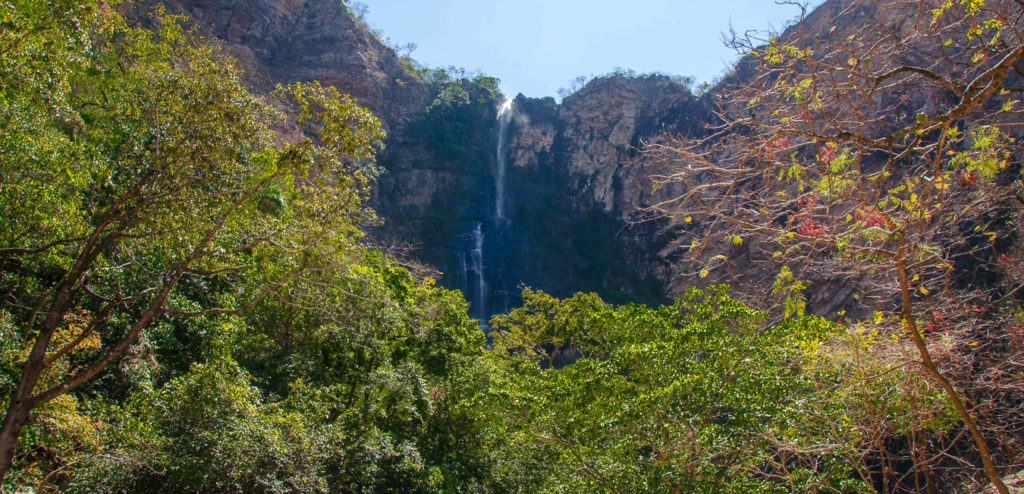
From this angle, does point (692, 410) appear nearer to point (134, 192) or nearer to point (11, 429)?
point (134, 192)

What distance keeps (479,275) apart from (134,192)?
26699 mm

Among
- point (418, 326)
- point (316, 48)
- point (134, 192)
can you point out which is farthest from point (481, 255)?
point (134, 192)

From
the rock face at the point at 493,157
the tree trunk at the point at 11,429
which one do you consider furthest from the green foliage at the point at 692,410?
the rock face at the point at 493,157

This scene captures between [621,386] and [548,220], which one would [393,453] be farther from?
[548,220]

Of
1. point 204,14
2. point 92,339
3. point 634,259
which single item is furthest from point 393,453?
point 204,14

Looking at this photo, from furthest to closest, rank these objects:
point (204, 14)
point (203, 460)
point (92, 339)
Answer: point (204, 14) < point (92, 339) < point (203, 460)

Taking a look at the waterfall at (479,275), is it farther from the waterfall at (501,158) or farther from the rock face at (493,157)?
the waterfall at (501,158)

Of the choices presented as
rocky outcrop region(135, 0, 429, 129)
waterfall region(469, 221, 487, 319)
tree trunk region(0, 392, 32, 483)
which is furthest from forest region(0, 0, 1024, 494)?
rocky outcrop region(135, 0, 429, 129)

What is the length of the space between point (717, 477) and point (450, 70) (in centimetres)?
3866

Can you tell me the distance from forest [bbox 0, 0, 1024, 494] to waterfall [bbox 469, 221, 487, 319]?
1910 centimetres

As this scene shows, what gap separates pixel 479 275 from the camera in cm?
3136

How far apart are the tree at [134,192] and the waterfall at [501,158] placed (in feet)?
84.4

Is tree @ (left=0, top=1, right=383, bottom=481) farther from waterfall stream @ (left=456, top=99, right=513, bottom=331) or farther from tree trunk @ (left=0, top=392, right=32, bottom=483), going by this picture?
waterfall stream @ (left=456, top=99, right=513, bottom=331)

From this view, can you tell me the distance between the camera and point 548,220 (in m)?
34.8
